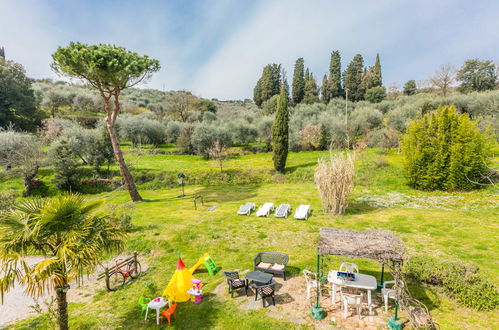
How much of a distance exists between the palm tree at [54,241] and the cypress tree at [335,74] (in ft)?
217

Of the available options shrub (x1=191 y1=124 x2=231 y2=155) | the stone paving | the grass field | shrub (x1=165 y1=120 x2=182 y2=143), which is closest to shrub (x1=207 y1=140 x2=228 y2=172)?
the grass field

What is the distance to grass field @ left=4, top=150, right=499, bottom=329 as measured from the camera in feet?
25.8

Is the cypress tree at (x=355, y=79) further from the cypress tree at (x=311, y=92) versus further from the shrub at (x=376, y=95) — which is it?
the cypress tree at (x=311, y=92)

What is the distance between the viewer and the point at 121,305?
341 inches

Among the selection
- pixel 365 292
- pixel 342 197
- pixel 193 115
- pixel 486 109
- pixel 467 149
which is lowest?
pixel 365 292

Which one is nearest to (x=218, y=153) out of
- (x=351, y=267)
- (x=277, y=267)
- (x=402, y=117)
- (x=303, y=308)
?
(x=277, y=267)

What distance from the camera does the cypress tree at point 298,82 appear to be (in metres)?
67.9

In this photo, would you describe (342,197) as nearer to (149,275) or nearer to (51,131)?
(149,275)

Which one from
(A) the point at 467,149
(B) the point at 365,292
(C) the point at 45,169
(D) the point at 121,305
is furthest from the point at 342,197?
(C) the point at 45,169

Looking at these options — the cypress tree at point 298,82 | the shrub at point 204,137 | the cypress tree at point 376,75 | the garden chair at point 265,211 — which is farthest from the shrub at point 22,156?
the cypress tree at point 376,75

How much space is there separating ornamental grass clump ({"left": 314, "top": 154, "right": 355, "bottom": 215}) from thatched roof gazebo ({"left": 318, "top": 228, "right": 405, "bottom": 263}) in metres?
8.39

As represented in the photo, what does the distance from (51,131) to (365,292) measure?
44.3m

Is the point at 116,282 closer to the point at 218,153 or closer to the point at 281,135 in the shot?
the point at 218,153

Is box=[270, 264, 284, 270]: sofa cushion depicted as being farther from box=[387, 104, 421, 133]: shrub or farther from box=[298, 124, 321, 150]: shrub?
box=[387, 104, 421, 133]: shrub
